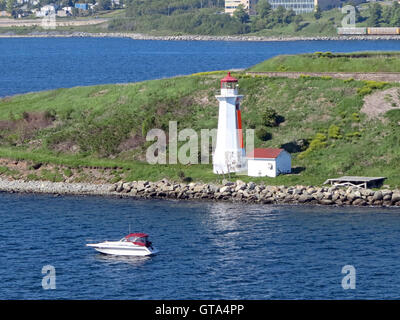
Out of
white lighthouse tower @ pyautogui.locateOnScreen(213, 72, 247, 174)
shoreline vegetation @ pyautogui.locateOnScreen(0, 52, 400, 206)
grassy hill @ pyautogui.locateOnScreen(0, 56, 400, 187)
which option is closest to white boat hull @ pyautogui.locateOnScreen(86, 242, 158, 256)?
shoreline vegetation @ pyautogui.locateOnScreen(0, 52, 400, 206)

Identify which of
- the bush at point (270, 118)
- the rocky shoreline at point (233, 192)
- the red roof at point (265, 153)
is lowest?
the rocky shoreline at point (233, 192)

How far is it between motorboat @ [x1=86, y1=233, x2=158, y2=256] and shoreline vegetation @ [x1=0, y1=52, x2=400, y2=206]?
15.5m

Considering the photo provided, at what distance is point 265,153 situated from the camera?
3071 inches

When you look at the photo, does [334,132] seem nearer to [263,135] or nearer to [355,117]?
[355,117]

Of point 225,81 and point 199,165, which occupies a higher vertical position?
point 225,81

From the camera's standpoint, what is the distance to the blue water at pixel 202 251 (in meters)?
52.3

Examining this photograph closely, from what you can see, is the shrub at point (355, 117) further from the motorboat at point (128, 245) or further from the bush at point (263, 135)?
the motorboat at point (128, 245)

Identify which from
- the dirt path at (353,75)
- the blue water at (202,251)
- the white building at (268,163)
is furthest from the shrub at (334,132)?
the blue water at (202,251)

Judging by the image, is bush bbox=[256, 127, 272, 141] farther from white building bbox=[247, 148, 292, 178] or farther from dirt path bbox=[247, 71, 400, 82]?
dirt path bbox=[247, 71, 400, 82]

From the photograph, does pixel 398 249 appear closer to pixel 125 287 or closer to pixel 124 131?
pixel 125 287

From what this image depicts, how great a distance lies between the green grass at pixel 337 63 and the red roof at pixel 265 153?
27.3m

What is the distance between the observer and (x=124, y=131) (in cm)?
9094
